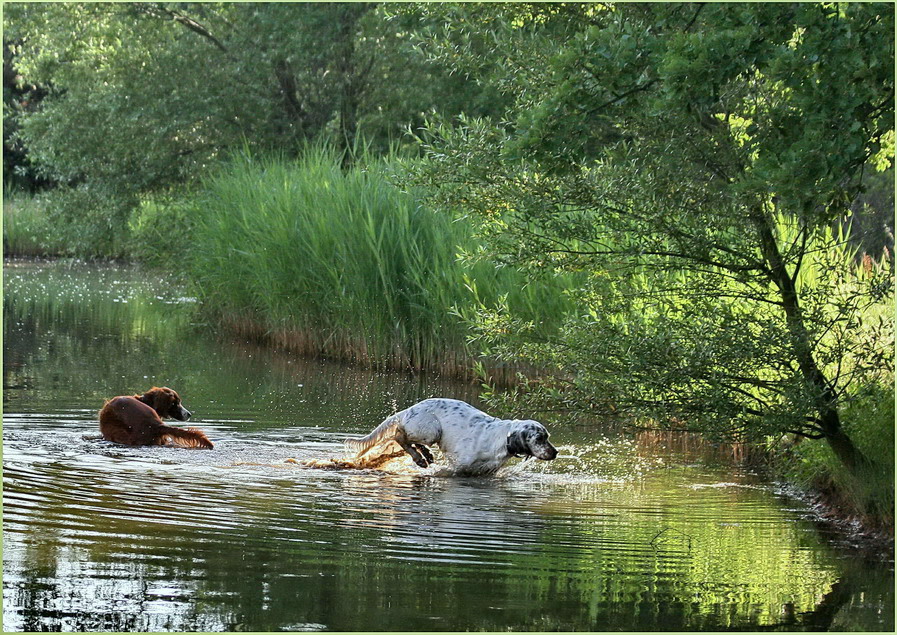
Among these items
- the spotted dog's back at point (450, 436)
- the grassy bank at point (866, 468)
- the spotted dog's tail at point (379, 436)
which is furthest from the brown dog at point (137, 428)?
the grassy bank at point (866, 468)

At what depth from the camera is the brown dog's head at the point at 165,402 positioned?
10.5 m

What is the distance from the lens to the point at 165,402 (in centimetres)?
1049

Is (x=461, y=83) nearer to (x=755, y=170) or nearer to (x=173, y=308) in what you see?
(x=173, y=308)

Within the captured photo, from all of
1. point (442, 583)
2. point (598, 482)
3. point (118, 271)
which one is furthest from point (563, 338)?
point (118, 271)

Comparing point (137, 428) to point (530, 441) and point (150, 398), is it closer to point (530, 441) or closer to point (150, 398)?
point (150, 398)

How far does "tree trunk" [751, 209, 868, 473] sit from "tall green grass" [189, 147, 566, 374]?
4929 mm

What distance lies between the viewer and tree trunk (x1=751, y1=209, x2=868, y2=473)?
25.7ft

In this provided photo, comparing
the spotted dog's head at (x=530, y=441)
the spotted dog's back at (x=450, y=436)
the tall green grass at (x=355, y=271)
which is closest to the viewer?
the spotted dog's head at (x=530, y=441)

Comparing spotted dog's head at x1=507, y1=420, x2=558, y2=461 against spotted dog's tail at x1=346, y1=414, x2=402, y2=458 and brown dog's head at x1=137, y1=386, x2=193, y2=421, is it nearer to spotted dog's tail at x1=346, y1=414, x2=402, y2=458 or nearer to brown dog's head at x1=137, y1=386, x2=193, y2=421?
spotted dog's tail at x1=346, y1=414, x2=402, y2=458

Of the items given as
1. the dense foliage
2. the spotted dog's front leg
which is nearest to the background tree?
the dense foliage

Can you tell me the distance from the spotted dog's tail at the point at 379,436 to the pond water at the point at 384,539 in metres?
0.24

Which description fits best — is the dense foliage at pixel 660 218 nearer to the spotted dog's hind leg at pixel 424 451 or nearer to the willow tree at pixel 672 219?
the willow tree at pixel 672 219

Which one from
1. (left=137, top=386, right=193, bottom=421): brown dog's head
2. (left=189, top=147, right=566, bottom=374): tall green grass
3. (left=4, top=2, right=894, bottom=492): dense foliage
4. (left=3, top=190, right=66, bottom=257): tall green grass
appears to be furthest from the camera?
(left=3, top=190, right=66, bottom=257): tall green grass

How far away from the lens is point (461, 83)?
25391 millimetres
